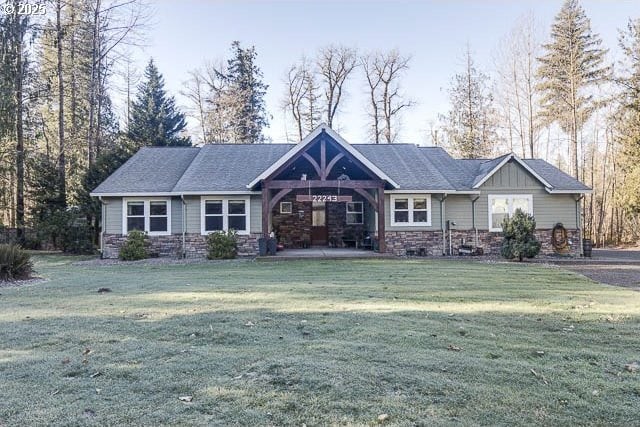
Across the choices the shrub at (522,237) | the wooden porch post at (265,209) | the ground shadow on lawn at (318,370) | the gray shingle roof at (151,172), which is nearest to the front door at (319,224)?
the wooden porch post at (265,209)

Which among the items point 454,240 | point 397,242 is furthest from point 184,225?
point 454,240

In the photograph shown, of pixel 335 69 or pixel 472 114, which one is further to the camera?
pixel 335 69

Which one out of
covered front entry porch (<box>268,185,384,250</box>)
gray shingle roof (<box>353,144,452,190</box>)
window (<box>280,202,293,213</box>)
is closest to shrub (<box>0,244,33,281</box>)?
covered front entry porch (<box>268,185,384,250</box>)

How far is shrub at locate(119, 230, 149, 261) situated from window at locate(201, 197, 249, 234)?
2177 mm

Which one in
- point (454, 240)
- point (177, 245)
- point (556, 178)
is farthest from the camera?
point (556, 178)

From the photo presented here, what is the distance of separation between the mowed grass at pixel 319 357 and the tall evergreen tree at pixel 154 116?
20632 millimetres

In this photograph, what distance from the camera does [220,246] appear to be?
15.0 meters

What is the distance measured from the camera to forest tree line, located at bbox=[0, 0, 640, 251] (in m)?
20.8

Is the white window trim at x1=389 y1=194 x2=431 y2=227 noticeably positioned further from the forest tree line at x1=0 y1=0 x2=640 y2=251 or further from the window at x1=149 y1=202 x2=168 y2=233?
the forest tree line at x1=0 y1=0 x2=640 y2=251

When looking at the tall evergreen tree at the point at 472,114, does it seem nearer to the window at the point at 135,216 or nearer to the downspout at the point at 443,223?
the downspout at the point at 443,223

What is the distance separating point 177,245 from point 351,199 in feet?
22.7

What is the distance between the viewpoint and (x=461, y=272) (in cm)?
1080

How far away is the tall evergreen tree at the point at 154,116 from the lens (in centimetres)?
2666

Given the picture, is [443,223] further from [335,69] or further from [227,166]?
[335,69]
